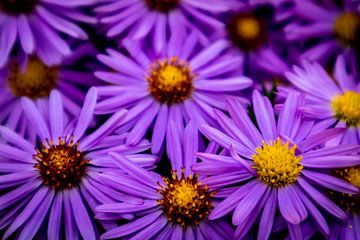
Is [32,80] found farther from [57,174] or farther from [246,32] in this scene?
[246,32]

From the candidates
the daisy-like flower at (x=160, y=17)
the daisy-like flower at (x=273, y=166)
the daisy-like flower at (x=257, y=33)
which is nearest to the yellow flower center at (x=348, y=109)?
the daisy-like flower at (x=273, y=166)

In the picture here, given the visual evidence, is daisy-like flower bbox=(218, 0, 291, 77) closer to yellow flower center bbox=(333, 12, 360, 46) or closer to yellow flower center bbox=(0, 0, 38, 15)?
yellow flower center bbox=(333, 12, 360, 46)

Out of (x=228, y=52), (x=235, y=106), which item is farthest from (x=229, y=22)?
(x=235, y=106)

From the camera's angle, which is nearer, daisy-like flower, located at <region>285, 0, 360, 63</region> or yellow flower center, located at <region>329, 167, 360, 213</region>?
yellow flower center, located at <region>329, 167, 360, 213</region>

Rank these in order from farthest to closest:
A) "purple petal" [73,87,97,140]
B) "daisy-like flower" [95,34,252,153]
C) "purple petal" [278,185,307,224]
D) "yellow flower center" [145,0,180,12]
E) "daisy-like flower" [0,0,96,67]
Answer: "yellow flower center" [145,0,180,12] < "daisy-like flower" [0,0,96,67] < "daisy-like flower" [95,34,252,153] < "purple petal" [73,87,97,140] < "purple petal" [278,185,307,224]

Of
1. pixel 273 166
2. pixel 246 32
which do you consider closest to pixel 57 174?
pixel 273 166

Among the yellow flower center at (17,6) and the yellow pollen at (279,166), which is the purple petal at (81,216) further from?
the yellow flower center at (17,6)

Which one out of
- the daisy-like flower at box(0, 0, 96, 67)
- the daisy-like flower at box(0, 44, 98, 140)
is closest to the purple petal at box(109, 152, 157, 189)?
the daisy-like flower at box(0, 44, 98, 140)
